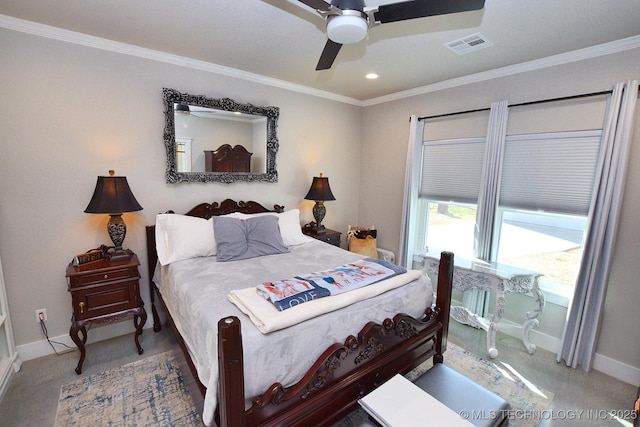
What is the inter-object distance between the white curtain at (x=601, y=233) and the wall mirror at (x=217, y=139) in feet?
9.80

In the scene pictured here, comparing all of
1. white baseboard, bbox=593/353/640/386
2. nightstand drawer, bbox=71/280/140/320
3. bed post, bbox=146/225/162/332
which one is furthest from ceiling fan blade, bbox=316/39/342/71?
white baseboard, bbox=593/353/640/386

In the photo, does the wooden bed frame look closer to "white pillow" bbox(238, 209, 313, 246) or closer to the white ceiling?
"white pillow" bbox(238, 209, 313, 246)

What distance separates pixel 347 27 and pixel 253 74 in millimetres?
1959

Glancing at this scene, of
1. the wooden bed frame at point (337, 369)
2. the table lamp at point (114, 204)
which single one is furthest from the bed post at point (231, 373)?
the table lamp at point (114, 204)

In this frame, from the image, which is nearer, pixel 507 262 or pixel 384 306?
pixel 384 306

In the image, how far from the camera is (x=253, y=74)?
3.17m

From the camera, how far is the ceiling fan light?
1.48m

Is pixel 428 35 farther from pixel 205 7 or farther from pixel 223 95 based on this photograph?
pixel 223 95

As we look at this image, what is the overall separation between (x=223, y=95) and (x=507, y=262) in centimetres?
339

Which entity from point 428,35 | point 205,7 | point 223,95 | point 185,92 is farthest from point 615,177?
point 185,92

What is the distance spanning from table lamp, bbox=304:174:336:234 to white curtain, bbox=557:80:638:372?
242 centimetres

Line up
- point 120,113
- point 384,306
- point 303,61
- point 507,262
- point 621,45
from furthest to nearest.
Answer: point 507,262, point 303,61, point 120,113, point 621,45, point 384,306

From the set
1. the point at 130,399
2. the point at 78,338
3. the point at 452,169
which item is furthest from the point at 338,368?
the point at 452,169

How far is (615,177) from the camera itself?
223 cm
